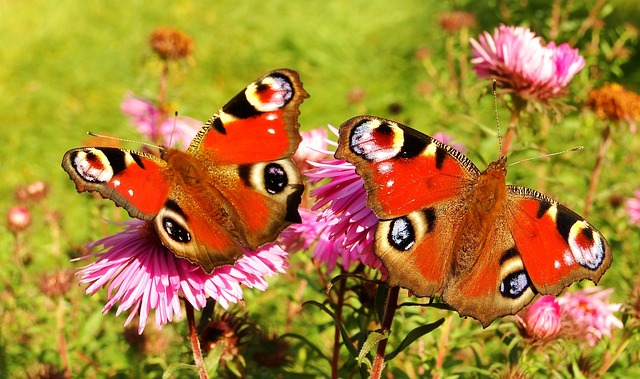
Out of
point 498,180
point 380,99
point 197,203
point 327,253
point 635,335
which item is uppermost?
point 197,203

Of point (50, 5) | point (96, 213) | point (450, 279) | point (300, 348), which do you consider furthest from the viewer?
point (50, 5)

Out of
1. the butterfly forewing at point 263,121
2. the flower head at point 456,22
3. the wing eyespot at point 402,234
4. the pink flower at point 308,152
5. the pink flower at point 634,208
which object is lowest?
the pink flower at point 634,208

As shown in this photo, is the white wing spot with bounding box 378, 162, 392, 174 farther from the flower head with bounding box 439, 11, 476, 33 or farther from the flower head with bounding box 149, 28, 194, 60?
the flower head with bounding box 439, 11, 476, 33

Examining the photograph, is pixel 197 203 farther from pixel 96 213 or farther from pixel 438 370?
pixel 96 213

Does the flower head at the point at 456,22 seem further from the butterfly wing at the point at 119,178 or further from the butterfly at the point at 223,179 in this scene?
the butterfly wing at the point at 119,178

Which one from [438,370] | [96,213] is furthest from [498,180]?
[96,213]

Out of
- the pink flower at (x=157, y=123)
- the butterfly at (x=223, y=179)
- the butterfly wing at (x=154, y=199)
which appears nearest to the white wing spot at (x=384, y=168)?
the butterfly at (x=223, y=179)

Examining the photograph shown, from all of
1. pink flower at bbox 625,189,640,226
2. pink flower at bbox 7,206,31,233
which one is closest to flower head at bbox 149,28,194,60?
pink flower at bbox 7,206,31,233
